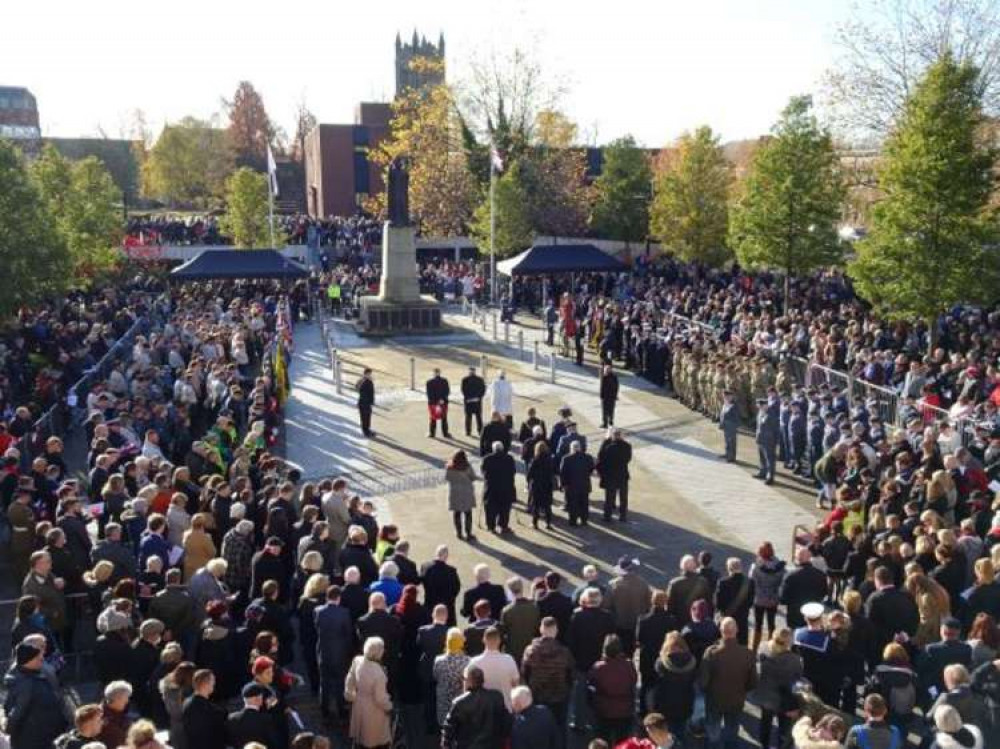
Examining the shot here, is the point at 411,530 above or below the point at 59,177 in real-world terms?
below

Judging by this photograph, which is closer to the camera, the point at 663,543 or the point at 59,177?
the point at 663,543

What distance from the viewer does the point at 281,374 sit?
21.1 m

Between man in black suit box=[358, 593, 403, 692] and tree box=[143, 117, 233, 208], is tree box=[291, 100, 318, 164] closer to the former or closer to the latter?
tree box=[143, 117, 233, 208]

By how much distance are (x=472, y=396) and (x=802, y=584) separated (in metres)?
9.67

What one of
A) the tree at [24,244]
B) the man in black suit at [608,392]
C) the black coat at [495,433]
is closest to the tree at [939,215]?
the man in black suit at [608,392]

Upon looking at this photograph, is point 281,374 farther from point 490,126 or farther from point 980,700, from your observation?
point 490,126

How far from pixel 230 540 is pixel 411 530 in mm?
4072

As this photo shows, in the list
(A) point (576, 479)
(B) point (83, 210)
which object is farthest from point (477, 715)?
(B) point (83, 210)

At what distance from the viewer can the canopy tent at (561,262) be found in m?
29.0

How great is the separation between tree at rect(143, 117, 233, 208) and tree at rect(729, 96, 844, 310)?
6202cm

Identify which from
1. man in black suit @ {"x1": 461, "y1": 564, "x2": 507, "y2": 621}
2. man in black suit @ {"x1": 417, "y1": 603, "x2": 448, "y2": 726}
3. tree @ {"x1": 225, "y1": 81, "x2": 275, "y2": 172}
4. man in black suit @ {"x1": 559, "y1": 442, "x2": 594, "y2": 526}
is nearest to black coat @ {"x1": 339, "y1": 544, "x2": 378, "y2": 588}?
man in black suit @ {"x1": 461, "y1": 564, "x2": 507, "y2": 621}

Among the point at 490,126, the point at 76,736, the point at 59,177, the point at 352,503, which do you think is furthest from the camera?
the point at 490,126

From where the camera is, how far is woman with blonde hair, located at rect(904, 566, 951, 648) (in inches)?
343

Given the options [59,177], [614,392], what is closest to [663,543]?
[614,392]
